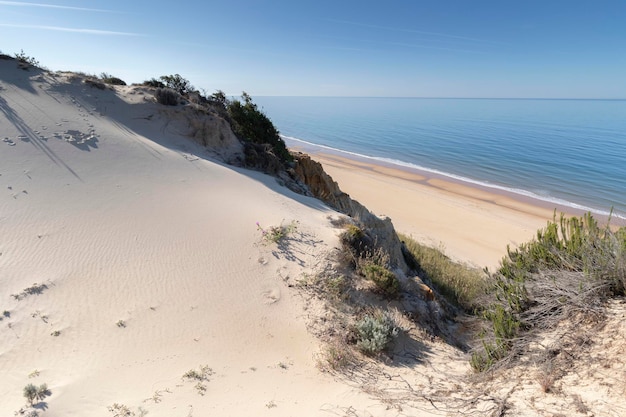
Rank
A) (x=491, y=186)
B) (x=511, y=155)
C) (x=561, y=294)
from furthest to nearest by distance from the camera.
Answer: (x=511, y=155), (x=491, y=186), (x=561, y=294)

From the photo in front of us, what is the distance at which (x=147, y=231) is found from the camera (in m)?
6.14

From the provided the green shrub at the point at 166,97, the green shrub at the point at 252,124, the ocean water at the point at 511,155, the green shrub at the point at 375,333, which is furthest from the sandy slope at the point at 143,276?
the ocean water at the point at 511,155

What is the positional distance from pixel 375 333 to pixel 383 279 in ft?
3.99

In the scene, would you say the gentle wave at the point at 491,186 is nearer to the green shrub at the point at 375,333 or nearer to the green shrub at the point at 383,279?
the green shrub at the point at 383,279

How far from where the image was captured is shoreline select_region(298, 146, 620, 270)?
15492 mm

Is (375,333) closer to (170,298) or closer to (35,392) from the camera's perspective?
(170,298)

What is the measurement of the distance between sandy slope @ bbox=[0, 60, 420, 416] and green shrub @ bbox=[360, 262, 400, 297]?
95 centimetres

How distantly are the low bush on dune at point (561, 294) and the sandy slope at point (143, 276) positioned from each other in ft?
5.92

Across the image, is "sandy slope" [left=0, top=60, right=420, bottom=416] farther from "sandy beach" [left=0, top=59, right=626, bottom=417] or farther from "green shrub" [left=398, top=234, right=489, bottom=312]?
"green shrub" [left=398, top=234, right=489, bottom=312]

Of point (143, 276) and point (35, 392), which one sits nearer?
point (35, 392)

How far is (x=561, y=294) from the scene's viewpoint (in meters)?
4.02

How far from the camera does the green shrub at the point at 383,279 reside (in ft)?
18.1

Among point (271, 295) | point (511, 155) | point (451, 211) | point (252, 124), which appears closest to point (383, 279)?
point (271, 295)

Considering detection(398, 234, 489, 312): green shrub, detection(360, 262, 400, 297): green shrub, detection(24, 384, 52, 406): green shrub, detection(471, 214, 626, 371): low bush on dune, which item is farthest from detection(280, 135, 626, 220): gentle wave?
detection(24, 384, 52, 406): green shrub
